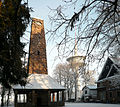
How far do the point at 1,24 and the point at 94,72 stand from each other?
6.17 m

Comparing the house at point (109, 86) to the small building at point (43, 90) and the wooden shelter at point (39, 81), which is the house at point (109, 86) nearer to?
the small building at point (43, 90)

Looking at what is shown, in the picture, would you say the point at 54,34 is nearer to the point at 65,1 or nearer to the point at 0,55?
the point at 65,1

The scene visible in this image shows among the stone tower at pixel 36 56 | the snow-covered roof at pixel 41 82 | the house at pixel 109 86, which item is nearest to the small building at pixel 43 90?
the snow-covered roof at pixel 41 82

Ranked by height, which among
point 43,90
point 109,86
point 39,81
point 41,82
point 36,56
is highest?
point 36,56

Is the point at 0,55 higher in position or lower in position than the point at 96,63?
higher

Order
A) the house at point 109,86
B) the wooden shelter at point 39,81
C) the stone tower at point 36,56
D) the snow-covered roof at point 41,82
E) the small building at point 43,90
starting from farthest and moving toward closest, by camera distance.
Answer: the house at point 109,86 < the stone tower at point 36,56 < the wooden shelter at point 39,81 < the snow-covered roof at point 41,82 < the small building at point 43,90

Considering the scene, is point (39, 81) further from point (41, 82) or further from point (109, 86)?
point (109, 86)

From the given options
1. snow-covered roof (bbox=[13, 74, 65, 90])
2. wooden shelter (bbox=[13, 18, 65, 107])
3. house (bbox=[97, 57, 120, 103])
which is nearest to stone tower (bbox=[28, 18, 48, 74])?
wooden shelter (bbox=[13, 18, 65, 107])

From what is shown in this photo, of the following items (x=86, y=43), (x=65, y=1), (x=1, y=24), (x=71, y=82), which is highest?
(x=1, y=24)

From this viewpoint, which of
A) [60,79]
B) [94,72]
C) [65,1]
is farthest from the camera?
[60,79]

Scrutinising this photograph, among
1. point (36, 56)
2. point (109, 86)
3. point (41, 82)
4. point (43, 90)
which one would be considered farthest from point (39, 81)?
point (109, 86)

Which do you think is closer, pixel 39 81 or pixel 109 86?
pixel 39 81

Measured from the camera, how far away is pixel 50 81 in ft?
67.4

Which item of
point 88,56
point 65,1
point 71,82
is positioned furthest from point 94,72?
point 71,82
